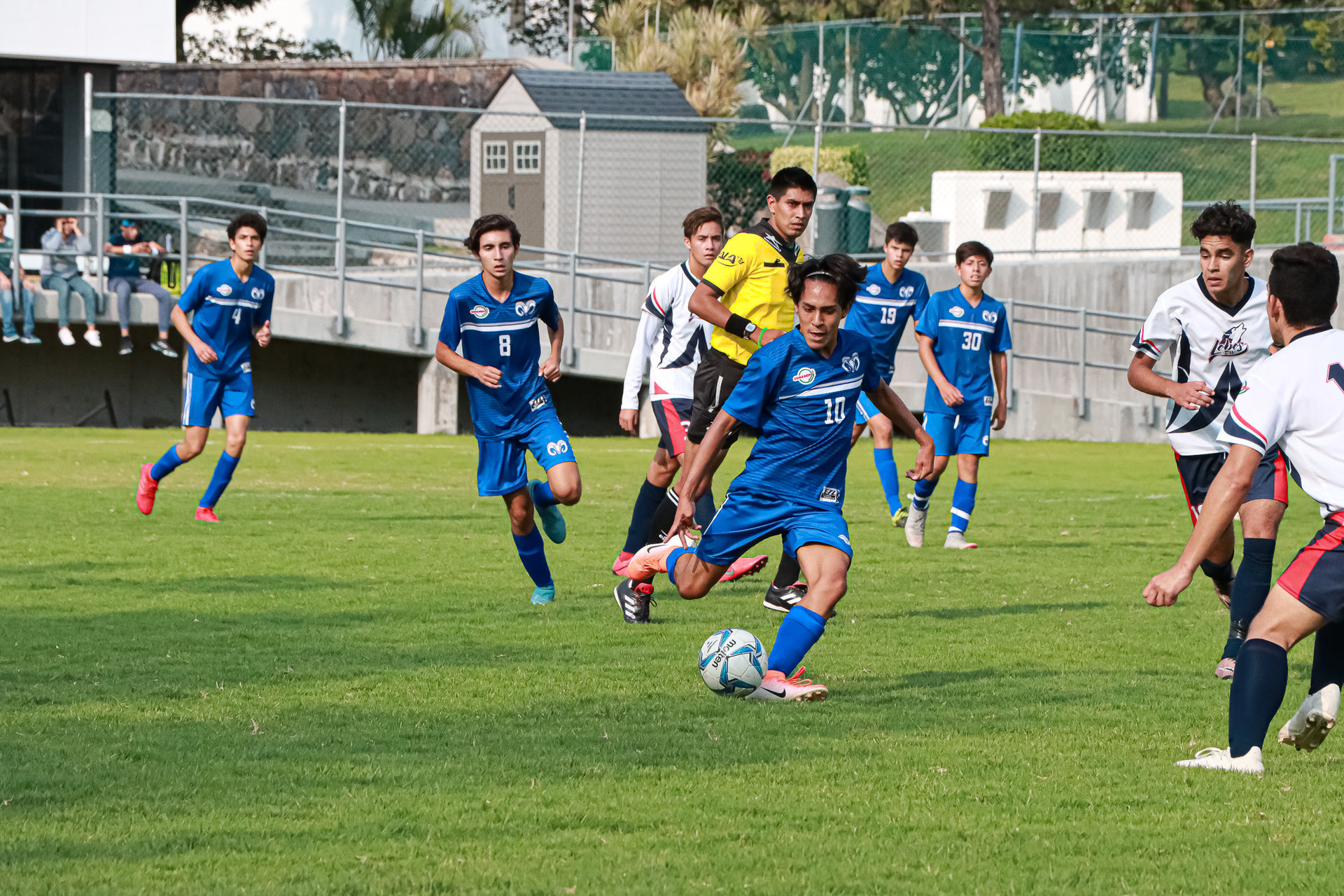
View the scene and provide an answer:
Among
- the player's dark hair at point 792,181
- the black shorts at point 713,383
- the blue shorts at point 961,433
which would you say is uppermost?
the player's dark hair at point 792,181

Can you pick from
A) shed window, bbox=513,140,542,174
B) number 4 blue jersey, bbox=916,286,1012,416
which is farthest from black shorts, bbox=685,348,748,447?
shed window, bbox=513,140,542,174

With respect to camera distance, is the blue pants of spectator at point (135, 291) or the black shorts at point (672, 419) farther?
the blue pants of spectator at point (135, 291)

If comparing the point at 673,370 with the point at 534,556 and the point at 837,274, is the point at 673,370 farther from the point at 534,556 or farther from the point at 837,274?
the point at 837,274

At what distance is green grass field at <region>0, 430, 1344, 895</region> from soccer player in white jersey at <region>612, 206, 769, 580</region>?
19.2 inches

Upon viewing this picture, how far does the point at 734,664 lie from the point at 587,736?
2.65 feet

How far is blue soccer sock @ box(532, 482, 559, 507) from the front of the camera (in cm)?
869

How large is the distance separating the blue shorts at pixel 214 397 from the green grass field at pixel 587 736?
1.37 metres

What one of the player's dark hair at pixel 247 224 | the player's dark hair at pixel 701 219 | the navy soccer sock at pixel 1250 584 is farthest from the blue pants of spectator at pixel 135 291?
the navy soccer sock at pixel 1250 584

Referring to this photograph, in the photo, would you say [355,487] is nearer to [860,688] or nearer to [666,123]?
[860,688]

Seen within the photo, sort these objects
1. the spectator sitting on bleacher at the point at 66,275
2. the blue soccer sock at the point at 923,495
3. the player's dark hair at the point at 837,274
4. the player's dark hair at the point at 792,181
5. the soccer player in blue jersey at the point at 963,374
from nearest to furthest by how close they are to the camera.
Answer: the player's dark hair at the point at 837,274 → the player's dark hair at the point at 792,181 → the blue soccer sock at the point at 923,495 → the soccer player in blue jersey at the point at 963,374 → the spectator sitting on bleacher at the point at 66,275

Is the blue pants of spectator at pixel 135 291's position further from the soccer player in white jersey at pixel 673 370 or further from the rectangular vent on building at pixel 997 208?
the rectangular vent on building at pixel 997 208

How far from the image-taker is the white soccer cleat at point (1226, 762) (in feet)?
16.0

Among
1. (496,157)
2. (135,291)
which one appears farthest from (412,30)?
(135,291)

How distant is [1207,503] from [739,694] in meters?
1.94
